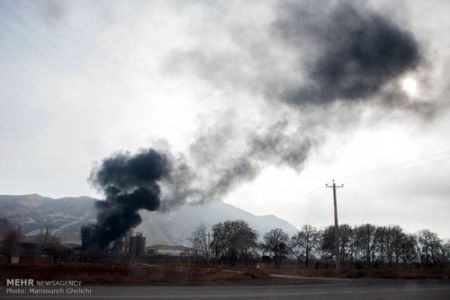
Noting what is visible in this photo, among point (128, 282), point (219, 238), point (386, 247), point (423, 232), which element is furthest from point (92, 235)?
point (423, 232)

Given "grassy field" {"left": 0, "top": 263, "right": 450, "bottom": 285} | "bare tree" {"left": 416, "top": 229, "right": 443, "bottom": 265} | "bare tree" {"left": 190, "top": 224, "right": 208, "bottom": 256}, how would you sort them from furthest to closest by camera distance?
1. "bare tree" {"left": 190, "top": 224, "right": 208, "bottom": 256}
2. "bare tree" {"left": 416, "top": 229, "right": 443, "bottom": 265}
3. "grassy field" {"left": 0, "top": 263, "right": 450, "bottom": 285}

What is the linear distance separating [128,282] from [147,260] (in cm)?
8114

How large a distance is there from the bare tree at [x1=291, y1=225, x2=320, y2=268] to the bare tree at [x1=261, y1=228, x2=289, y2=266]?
3.70 metres

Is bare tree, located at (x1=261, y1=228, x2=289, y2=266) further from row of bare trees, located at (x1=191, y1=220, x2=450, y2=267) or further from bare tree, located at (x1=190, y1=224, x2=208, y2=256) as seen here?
bare tree, located at (x1=190, y1=224, x2=208, y2=256)

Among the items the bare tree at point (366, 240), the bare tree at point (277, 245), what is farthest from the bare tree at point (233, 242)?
the bare tree at point (366, 240)

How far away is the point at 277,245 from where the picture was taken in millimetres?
107812

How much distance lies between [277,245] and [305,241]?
10293mm

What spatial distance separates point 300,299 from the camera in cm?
1831

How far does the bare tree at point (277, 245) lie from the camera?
106688 millimetres

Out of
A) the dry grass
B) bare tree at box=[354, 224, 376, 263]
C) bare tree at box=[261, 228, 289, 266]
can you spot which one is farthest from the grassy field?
bare tree at box=[354, 224, 376, 263]

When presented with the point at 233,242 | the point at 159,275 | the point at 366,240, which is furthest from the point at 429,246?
the point at 159,275

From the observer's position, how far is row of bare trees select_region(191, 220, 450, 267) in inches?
4139

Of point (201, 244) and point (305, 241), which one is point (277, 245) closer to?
point (305, 241)

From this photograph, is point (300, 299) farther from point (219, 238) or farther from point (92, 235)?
point (219, 238)
